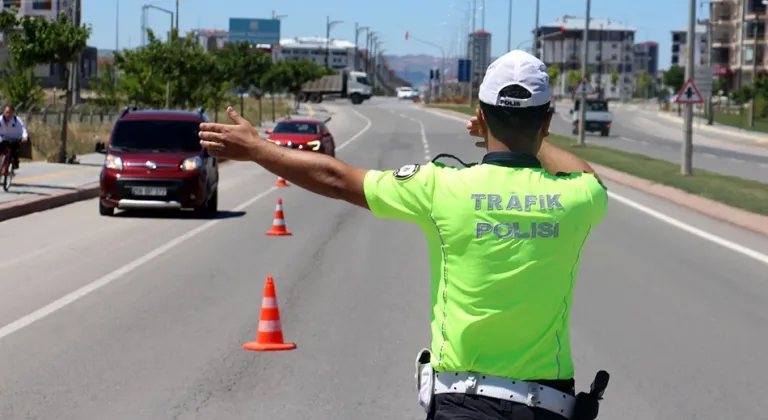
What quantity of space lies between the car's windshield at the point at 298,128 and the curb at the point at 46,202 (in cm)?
1397

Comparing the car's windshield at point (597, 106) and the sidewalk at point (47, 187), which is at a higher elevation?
the car's windshield at point (597, 106)

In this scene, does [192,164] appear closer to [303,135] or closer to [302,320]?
[302,320]

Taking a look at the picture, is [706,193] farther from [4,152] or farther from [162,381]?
[162,381]

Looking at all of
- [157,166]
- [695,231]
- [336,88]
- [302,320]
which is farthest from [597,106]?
[302,320]

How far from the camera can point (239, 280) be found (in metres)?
13.8

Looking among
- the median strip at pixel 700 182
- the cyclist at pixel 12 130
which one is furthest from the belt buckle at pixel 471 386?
the cyclist at pixel 12 130

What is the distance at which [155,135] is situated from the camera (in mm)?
22781

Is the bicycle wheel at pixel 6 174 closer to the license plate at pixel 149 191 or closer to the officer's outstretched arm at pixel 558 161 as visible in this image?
the license plate at pixel 149 191

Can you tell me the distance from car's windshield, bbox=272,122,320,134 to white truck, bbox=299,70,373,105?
89369 millimetres

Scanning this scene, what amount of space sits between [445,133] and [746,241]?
176 ft

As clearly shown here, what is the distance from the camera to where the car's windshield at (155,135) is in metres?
22.6

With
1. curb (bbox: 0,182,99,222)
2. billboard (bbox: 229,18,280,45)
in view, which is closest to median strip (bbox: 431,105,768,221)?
curb (bbox: 0,182,99,222)

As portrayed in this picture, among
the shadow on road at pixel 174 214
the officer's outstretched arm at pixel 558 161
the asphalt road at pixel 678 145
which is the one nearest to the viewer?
the officer's outstretched arm at pixel 558 161

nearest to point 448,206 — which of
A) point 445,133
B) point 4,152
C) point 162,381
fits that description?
point 162,381
